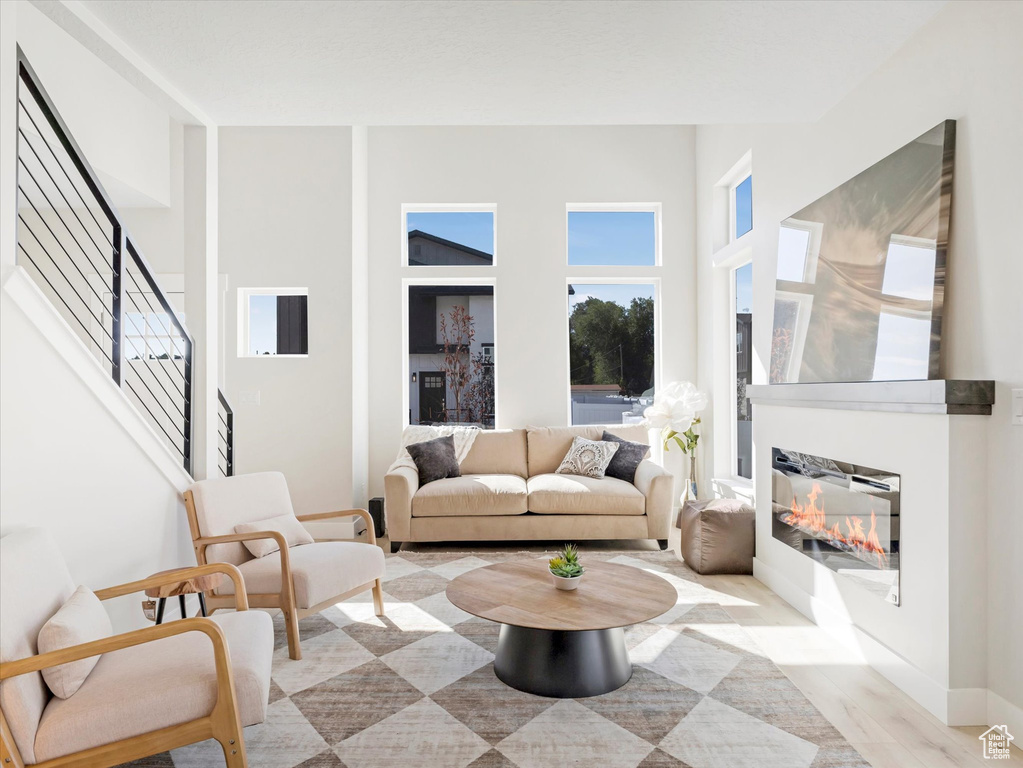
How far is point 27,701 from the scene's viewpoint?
1.53m

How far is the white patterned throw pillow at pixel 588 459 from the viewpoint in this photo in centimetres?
491

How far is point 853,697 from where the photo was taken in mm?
2371

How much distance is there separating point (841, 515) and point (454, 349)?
370 cm

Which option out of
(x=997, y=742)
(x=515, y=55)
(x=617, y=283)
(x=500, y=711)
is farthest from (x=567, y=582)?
(x=617, y=283)

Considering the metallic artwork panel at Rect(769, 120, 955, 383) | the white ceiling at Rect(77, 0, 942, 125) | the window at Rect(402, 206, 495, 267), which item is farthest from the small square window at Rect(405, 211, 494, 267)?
the metallic artwork panel at Rect(769, 120, 955, 383)

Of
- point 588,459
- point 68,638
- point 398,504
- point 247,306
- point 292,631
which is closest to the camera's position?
point 68,638

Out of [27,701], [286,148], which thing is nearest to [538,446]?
[286,148]

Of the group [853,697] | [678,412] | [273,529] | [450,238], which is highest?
[450,238]

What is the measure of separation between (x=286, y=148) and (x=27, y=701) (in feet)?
15.3

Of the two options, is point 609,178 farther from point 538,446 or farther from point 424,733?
point 424,733

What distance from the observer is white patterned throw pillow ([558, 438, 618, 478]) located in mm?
4910

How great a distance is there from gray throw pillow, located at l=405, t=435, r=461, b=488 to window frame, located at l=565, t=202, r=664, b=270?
6.89 ft

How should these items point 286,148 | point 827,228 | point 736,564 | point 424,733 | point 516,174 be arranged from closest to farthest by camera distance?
point 424,733, point 827,228, point 736,564, point 286,148, point 516,174

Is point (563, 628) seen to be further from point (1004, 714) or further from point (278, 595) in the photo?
point (1004, 714)
